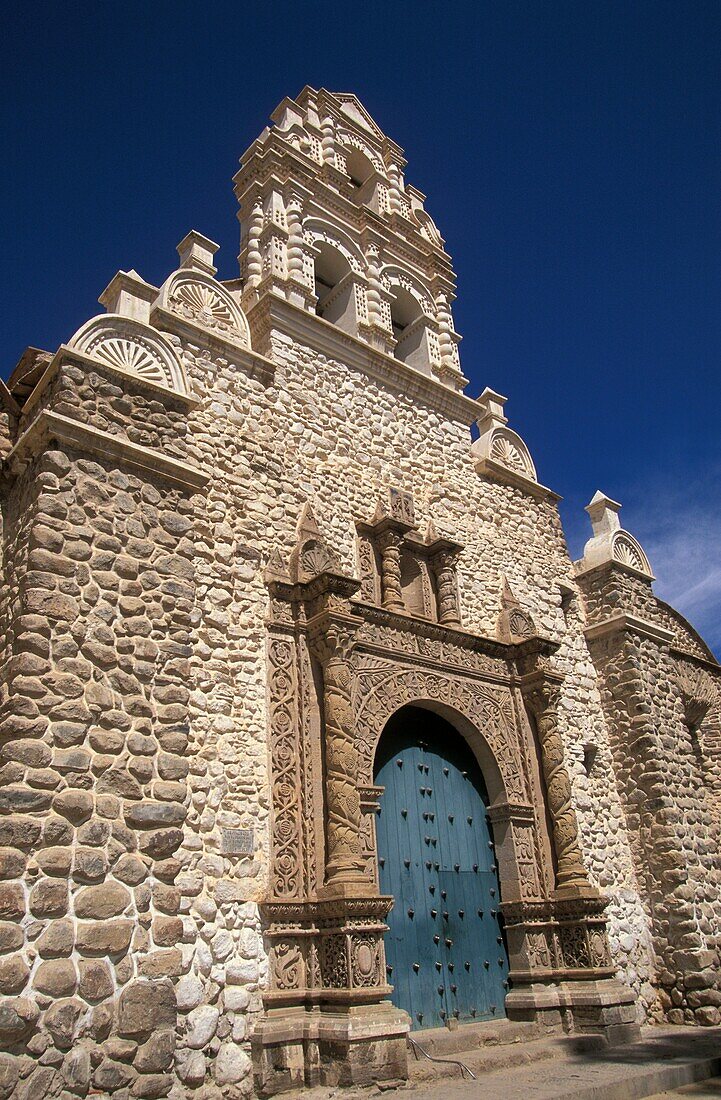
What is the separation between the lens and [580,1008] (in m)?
7.09


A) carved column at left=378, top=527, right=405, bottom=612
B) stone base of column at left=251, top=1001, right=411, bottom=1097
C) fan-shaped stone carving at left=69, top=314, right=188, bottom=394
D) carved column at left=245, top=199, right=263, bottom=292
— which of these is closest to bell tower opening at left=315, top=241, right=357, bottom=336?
carved column at left=245, top=199, right=263, bottom=292

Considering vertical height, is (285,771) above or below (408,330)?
below

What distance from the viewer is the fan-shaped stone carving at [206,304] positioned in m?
7.63

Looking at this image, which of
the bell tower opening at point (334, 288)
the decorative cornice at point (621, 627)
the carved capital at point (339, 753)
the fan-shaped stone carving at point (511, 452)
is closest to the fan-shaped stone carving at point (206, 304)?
the bell tower opening at point (334, 288)

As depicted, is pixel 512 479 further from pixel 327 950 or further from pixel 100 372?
pixel 327 950

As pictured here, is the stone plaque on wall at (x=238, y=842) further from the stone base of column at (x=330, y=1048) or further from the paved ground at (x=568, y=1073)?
the paved ground at (x=568, y=1073)

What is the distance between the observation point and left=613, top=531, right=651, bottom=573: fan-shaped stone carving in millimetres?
10898

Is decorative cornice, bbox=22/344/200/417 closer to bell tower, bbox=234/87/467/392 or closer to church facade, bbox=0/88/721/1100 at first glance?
church facade, bbox=0/88/721/1100

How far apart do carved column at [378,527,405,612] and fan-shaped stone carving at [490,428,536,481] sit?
3.01 metres

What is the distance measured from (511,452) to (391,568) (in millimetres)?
3719

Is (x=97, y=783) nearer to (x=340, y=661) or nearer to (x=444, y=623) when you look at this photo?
(x=340, y=661)

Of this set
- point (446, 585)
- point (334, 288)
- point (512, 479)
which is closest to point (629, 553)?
point (512, 479)

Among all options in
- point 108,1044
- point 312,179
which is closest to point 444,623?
point 108,1044

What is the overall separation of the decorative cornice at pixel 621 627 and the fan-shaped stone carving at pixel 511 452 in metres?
2.17
